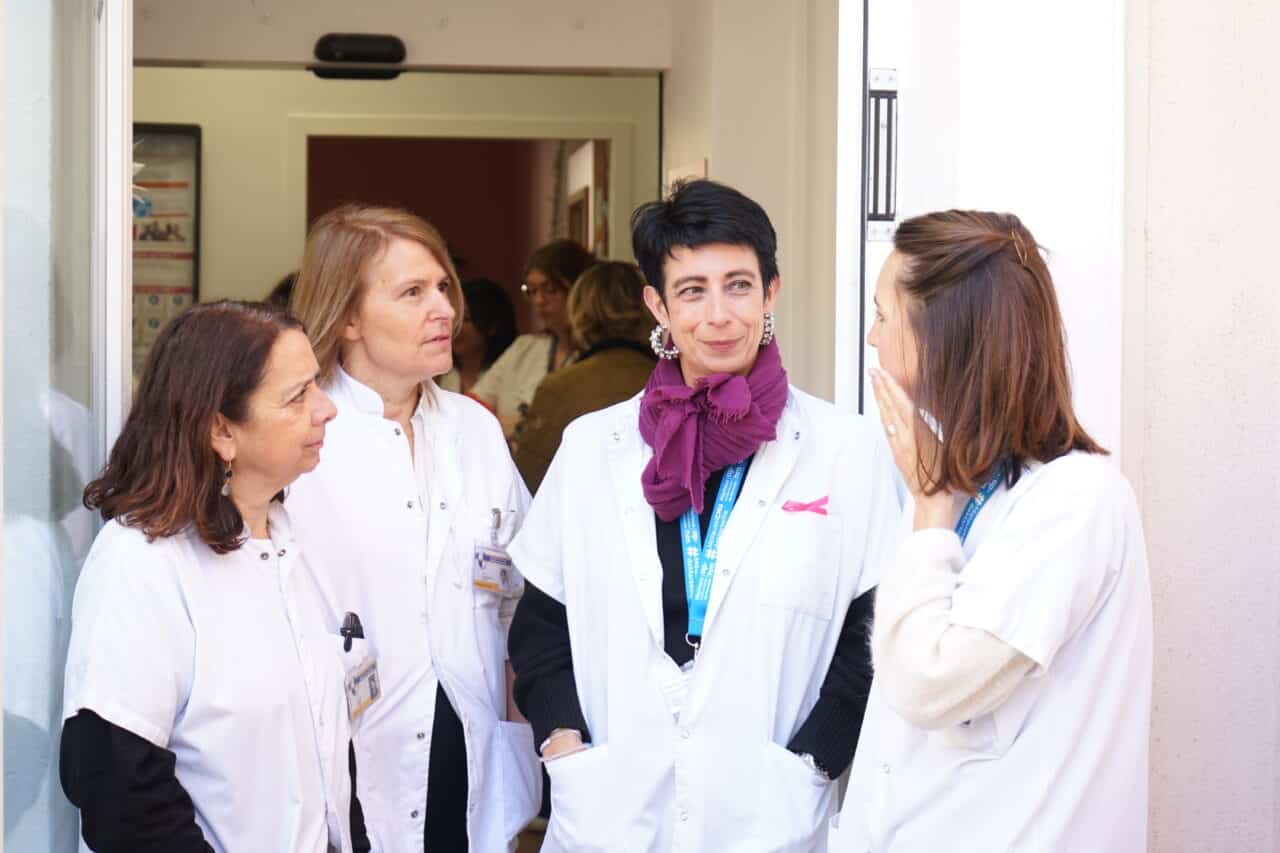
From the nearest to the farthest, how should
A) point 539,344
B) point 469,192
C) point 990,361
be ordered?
1. point 990,361
2. point 539,344
3. point 469,192

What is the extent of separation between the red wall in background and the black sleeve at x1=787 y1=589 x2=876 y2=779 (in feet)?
21.7

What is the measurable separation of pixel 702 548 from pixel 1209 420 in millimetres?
913

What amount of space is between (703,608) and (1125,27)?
1.22 m

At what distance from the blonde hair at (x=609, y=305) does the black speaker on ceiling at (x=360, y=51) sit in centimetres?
149

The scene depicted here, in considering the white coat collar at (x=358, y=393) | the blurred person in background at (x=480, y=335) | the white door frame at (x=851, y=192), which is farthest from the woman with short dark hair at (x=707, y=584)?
the blurred person in background at (x=480, y=335)

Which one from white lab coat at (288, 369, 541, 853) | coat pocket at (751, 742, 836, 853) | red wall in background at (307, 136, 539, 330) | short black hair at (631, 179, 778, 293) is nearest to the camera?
coat pocket at (751, 742, 836, 853)

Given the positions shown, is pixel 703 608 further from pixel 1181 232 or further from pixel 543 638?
pixel 1181 232

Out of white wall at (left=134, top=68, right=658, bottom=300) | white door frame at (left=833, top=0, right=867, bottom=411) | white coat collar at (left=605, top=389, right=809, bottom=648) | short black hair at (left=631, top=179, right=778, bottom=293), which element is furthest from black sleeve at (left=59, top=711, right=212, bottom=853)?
white wall at (left=134, top=68, right=658, bottom=300)

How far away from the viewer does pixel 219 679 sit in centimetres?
230

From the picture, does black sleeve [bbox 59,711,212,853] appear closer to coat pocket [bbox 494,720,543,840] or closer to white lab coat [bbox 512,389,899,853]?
white lab coat [bbox 512,389,899,853]

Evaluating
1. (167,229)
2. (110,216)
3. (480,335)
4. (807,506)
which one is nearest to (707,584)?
(807,506)

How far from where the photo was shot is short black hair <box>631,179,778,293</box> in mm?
2832

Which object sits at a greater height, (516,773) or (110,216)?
(110,216)

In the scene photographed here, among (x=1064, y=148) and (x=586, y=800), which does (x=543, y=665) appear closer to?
(x=586, y=800)
